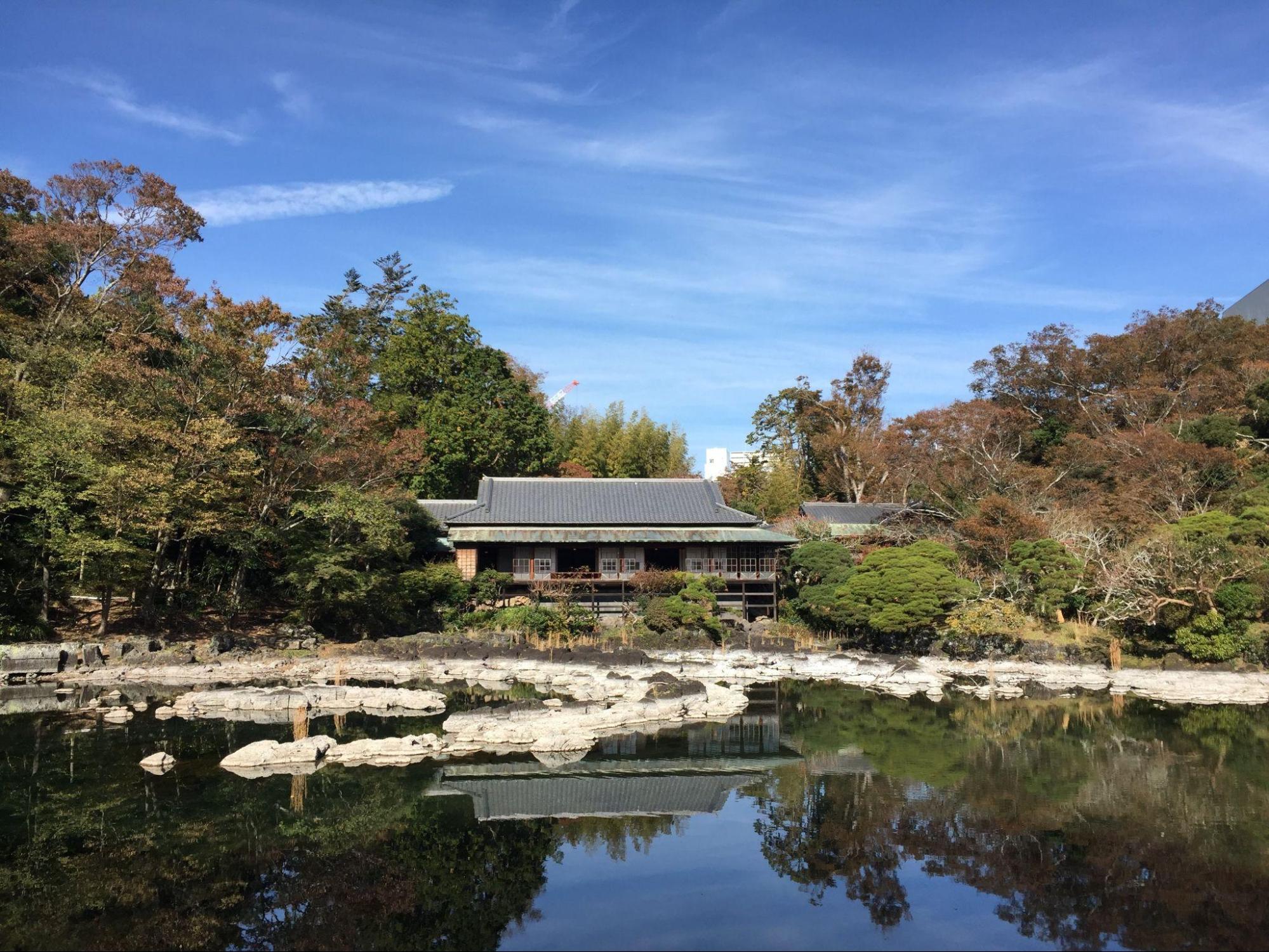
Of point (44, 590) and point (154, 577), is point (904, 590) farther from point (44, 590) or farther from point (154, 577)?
point (44, 590)

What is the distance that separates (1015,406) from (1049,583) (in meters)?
18.5

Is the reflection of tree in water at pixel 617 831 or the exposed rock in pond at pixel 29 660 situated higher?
the exposed rock in pond at pixel 29 660

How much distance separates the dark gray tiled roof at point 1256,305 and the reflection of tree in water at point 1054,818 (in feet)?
108

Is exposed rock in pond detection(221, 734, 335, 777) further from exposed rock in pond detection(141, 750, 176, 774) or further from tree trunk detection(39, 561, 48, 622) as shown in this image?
tree trunk detection(39, 561, 48, 622)

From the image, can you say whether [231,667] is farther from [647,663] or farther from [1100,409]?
[1100,409]

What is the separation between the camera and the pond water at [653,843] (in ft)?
29.5

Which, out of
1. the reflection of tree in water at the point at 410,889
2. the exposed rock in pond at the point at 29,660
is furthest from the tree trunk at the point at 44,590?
the reflection of tree in water at the point at 410,889

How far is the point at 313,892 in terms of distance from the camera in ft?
31.6

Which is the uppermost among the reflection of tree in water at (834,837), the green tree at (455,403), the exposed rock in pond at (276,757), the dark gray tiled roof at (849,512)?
the green tree at (455,403)

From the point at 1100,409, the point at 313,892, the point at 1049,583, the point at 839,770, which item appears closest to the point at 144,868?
the point at 313,892

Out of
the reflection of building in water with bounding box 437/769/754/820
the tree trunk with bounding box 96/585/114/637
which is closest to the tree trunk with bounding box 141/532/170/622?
the tree trunk with bounding box 96/585/114/637

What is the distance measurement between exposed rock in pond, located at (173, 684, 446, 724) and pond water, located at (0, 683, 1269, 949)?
3.39 ft

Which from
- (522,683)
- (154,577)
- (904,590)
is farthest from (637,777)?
(154,577)

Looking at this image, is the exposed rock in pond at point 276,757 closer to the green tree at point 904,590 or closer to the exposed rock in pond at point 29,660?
the exposed rock in pond at point 29,660
